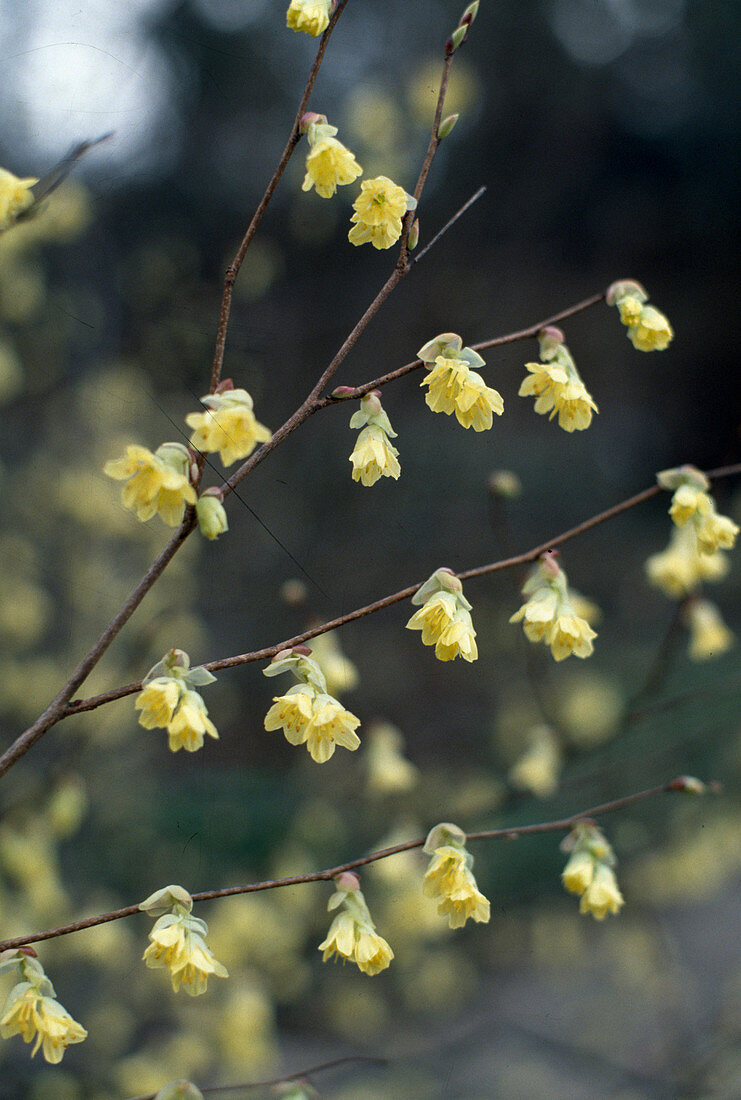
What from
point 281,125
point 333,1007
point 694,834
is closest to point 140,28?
point 281,125

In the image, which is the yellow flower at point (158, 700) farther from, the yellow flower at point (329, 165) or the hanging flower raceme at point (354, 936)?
the yellow flower at point (329, 165)

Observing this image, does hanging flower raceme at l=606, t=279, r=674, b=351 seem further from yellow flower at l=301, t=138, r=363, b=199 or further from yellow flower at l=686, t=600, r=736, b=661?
yellow flower at l=686, t=600, r=736, b=661

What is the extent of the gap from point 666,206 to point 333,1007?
59.6 inches

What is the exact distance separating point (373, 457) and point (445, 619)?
4.1 inches

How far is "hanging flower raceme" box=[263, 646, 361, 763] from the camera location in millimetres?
441

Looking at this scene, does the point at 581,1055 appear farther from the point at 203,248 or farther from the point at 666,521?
the point at 203,248

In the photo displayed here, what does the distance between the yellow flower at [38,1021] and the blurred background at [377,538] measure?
0.39 meters

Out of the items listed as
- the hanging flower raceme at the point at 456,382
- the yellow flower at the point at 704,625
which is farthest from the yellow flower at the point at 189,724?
the yellow flower at the point at 704,625

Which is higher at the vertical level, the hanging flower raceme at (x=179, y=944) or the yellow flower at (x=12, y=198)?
the yellow flower at (x=12, y=198)

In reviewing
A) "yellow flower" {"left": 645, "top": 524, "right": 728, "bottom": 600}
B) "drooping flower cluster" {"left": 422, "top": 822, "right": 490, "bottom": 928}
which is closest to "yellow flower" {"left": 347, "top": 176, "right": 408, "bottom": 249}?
"drooping flower cluster" {"left": 422, "top": 822, "right": 490, "bottom": 928}

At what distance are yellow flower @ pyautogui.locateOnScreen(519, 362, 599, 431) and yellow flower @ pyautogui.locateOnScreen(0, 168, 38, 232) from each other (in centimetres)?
31

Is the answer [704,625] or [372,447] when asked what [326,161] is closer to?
[372,447]

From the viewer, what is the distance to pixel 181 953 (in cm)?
45

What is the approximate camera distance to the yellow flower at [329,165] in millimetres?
445
